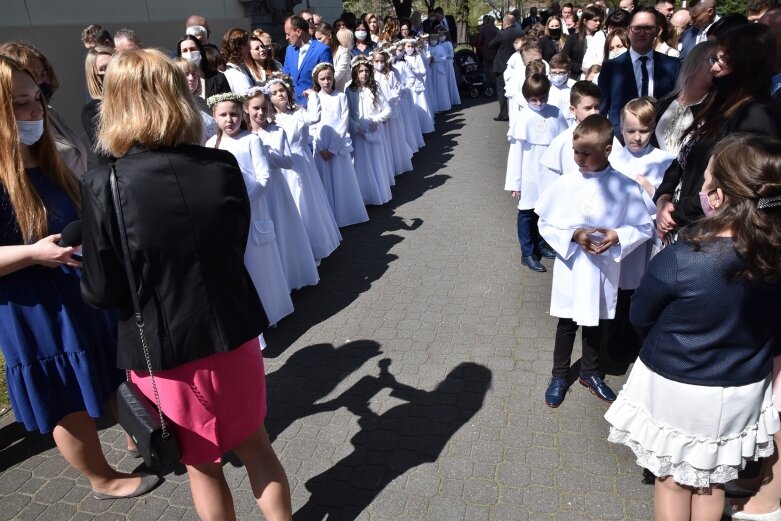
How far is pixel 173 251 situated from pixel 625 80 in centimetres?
439

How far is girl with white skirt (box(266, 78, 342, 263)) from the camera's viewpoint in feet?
18.6

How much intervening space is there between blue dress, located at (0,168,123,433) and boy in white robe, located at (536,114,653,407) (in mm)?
2491

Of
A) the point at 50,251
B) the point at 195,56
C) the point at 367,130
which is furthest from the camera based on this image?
Result: the point at 367,130

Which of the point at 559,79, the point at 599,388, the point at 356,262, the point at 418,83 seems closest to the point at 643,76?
the point at 559,79

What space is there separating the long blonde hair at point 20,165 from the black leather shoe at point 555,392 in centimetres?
291

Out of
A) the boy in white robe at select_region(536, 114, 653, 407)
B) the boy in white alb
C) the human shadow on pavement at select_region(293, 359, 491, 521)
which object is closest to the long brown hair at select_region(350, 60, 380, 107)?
the boy in white alb

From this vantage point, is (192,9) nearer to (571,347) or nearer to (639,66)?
(639,66)

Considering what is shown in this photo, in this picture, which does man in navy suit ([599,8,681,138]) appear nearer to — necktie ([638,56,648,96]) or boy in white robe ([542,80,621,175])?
necktie ([638,56,648,96])

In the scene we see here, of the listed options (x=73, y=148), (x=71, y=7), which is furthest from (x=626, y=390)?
(x=71, y=7)

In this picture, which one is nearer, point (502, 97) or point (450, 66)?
point (502, 97)

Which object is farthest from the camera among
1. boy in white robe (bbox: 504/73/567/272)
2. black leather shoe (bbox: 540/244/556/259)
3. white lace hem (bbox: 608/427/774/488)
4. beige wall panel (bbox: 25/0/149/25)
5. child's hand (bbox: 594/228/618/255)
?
beige wall panel (bbox: 25/0/149/25)

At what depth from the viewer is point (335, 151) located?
7.08 metres

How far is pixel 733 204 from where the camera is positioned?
1972 millimetres

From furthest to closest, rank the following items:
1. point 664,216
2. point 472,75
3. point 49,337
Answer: point 472,75
point 664,216
point 49,337
